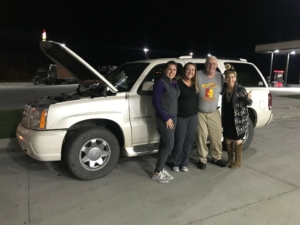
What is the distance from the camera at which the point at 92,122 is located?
424 centimetres

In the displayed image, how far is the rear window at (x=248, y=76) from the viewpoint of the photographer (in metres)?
5.69

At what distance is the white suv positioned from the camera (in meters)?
3.85

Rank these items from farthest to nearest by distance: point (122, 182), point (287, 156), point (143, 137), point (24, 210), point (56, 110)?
point (287, 156) < point (143, 137) < point (122, 182) < point (56, 110) < point (24, 210)

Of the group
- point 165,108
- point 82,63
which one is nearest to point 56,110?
point 82,63

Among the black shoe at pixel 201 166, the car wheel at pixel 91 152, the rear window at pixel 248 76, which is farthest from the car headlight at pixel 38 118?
the rear window at pixel 248 76

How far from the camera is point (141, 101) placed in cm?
433

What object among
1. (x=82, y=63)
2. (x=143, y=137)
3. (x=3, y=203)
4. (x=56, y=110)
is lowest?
(x=3, y=203)

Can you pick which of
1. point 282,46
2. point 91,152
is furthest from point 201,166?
point 282,46

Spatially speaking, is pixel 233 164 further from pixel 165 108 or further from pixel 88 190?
pixel 88 190

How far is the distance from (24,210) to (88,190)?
0.86 meters

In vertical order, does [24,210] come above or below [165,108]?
below

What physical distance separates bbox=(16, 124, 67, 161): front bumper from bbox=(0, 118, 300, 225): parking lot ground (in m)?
0.48

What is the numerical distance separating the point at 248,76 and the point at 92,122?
11.5ft

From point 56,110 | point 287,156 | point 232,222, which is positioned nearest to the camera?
point 232,222
